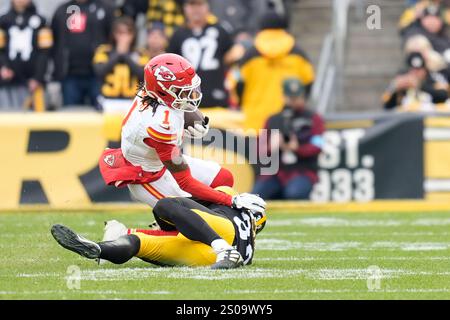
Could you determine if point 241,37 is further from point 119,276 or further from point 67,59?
point 119,276

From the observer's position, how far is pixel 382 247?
8906 millimetres

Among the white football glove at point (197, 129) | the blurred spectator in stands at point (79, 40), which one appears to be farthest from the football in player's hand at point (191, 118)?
the blurred spectator in stands at point (79, 40)

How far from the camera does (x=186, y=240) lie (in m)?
7.50

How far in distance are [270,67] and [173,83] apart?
5.26 metres

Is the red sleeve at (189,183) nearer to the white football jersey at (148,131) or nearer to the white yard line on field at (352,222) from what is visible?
the white football jersey at (148,131)

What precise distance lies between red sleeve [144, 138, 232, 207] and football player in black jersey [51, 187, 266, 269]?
76mm

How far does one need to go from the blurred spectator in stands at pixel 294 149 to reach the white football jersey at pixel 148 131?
4336 mm

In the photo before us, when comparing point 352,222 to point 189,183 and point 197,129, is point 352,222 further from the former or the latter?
point 189,183

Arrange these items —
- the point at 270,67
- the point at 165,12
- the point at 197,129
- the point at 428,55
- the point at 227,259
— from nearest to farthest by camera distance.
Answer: the point at 227,259, the point at 197,129, the point at 270,67, the point at 428,55, the point at 165,12

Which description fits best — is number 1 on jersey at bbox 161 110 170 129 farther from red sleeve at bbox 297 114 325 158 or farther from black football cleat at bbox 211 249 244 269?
red sleeve at bbox 297 114 325 158

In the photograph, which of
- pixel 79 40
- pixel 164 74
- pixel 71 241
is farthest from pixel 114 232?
pixel 79 40

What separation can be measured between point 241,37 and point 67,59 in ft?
5.99

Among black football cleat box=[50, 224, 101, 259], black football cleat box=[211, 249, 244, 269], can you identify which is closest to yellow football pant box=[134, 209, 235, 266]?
black football cleat box=[211, 249, 244, 269]

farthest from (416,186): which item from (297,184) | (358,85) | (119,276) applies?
(119,276)
